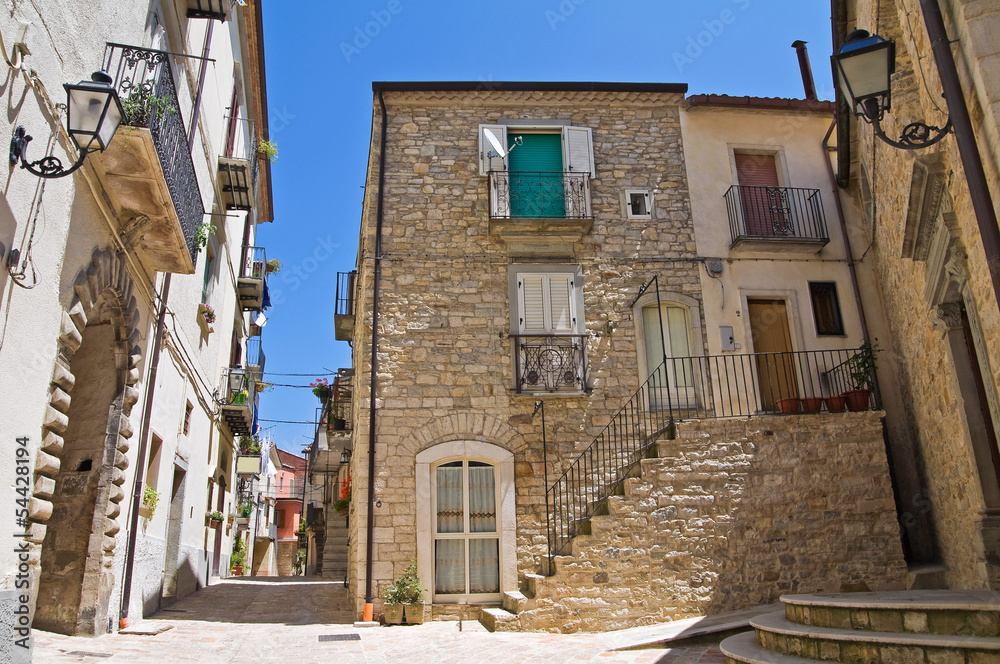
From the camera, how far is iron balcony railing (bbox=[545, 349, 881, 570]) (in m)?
9.96

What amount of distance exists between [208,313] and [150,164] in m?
6.28

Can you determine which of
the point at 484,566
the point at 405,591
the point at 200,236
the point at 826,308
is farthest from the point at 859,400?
the point at 200,236

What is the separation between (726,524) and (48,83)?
8.39 metres

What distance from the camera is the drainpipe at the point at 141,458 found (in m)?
8.25

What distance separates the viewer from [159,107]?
22.0ft

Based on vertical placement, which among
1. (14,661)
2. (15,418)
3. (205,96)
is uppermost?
(205,96)

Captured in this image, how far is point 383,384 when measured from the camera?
33.8 ft

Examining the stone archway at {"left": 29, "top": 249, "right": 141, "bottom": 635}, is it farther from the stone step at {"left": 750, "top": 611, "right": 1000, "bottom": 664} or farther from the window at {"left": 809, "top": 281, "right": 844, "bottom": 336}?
the window at {"left": 809, "top": 281, "right": 844, "bottom": 336}

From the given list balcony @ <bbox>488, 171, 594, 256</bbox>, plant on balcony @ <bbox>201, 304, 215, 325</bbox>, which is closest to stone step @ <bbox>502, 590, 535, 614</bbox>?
balcony @ <bbox>488, 171, 594, 256</bbox>

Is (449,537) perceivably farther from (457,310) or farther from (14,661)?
(14,661)

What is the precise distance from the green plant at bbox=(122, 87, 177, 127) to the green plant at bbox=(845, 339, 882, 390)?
9289 millimetres

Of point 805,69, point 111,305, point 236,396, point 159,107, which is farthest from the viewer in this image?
point 236,396

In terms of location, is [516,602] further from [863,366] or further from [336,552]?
[336,552]

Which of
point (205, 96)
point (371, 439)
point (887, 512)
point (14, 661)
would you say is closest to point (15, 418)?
point (14, 661)
